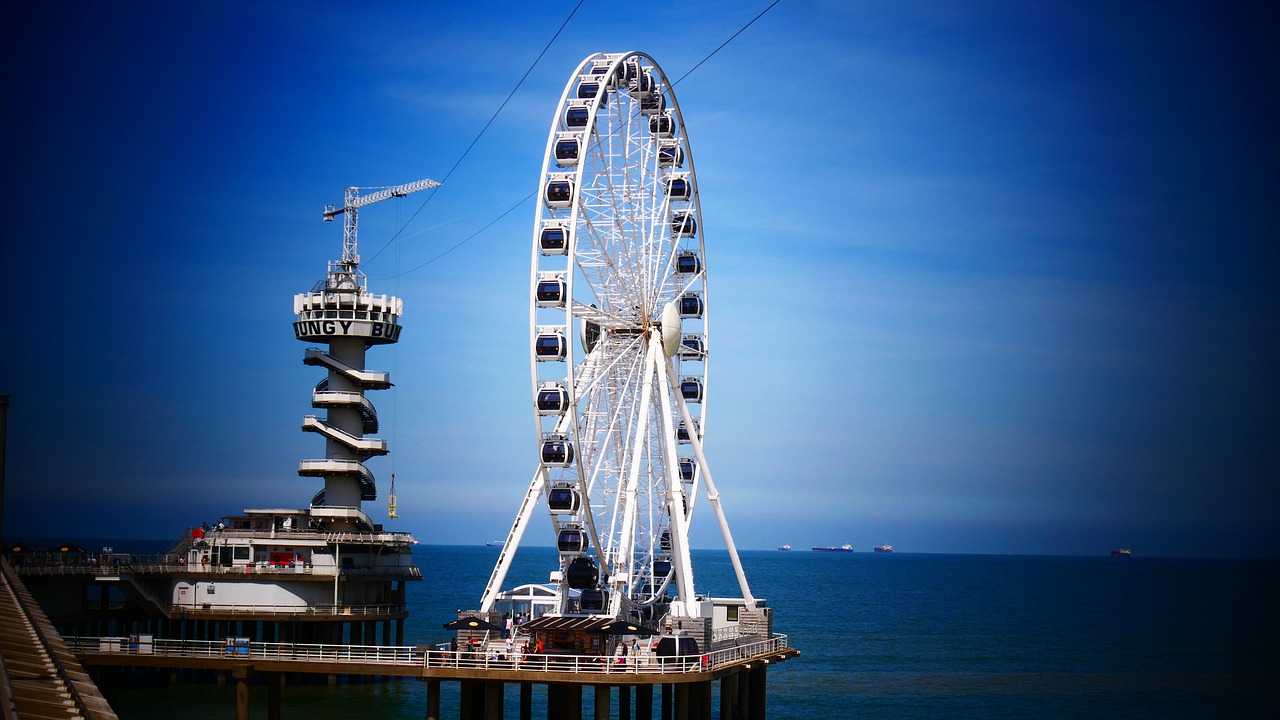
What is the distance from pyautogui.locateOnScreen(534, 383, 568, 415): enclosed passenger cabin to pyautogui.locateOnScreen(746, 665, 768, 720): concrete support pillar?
14.0 m

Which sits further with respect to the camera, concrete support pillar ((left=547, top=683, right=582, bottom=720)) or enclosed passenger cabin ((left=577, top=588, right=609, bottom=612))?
enclosed passenger cabin ((left=577, top=588, right=609, bottom=612))

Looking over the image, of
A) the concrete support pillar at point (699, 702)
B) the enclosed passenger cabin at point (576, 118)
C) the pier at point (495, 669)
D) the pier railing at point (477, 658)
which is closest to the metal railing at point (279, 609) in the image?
the pier at point (495, 669)

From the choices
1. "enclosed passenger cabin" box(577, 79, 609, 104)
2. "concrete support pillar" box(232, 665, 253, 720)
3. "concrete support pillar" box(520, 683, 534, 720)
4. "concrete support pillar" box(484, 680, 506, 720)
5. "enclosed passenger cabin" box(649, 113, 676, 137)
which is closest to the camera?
"concrete support pillar" box(484, 680, 506, 720)

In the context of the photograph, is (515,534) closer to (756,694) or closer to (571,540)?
(571,540)

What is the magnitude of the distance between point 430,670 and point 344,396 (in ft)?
105

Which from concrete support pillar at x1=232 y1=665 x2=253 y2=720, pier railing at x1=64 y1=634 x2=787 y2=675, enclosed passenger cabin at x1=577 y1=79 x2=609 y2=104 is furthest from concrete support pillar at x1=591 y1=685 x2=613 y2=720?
enclosed passenger cabin at x1=577 y1=79 x2=609 y2=104

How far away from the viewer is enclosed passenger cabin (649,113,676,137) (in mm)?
63281

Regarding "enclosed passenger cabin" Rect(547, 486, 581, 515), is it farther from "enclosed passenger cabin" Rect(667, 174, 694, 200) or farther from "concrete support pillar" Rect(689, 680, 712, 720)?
"enclosed passenger cabin" Rect(667, 174, 694, 200)

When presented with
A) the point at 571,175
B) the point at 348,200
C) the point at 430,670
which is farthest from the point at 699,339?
the point at 348,200

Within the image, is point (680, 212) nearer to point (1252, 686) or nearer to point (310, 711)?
point (310, 711)

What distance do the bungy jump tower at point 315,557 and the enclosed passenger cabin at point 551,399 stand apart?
24793 millimetres

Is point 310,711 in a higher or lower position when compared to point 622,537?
lower

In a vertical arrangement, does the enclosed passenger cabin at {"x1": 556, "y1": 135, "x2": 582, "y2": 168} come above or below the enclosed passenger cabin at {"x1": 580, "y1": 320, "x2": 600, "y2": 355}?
above

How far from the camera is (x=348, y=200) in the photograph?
291 ft
